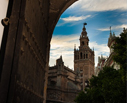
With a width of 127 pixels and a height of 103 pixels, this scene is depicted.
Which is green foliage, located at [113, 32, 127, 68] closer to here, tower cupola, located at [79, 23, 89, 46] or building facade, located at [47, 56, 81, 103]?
building facade, located at [47, 56, 81, 103]

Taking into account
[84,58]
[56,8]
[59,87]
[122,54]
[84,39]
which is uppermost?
[84,39]

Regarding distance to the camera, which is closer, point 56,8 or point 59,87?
point 56,8

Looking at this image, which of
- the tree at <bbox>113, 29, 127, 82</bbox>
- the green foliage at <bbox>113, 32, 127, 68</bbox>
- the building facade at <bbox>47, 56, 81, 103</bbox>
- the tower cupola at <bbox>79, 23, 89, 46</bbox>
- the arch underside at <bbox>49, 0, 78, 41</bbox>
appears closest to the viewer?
the arch underside at <bbox>49, 0, 78, 41</bbox>

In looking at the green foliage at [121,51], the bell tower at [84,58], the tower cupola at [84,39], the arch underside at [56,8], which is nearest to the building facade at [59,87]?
the green foliage at [121,51]

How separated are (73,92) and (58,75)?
18.6 feet

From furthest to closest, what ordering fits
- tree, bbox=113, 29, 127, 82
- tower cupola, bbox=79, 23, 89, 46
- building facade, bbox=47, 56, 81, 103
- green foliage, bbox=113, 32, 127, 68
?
tower cupola, bbox=79, 23, 89, 46 < building facade, bbox=47, 56, 81, 103 < green foliage, bbox=113, 32, 127, 68 < tree, bbox=113, 29, 127, 82

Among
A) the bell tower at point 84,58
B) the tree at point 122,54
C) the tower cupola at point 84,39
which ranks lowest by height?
the tree at point 122,54

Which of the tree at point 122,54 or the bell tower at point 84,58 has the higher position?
the bell tower at point 84,58

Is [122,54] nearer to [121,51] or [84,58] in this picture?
[121,51]

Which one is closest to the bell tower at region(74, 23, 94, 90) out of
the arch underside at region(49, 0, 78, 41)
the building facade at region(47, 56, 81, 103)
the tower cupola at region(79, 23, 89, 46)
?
the tower cupola at region(79, 23, 89, 46)

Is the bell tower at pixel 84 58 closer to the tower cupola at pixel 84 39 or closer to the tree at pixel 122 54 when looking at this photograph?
the tower cupola at pixel 84 39

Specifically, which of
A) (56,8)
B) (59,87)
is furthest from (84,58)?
(56,8)

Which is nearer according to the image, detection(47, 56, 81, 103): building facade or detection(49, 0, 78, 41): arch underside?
detection(49, 0, 78, 41): arch underside

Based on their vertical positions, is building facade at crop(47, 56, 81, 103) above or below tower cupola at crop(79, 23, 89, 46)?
below
